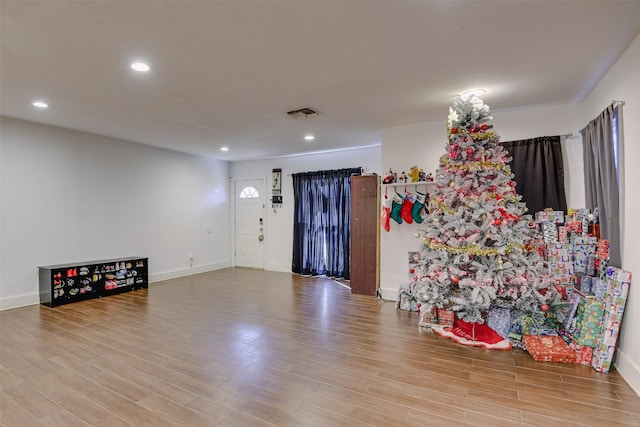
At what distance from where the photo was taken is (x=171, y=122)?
4.46 metres

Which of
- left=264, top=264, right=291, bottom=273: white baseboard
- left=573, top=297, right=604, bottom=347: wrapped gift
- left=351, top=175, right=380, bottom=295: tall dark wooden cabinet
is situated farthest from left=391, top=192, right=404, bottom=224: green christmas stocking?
left=264, top=264, right=291, bottom=273: white baseboard

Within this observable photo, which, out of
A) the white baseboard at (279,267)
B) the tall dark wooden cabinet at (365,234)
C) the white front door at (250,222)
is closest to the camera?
the tall dark wooden cabinet at (365,234)

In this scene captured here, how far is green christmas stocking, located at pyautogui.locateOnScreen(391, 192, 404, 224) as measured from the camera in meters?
4.71

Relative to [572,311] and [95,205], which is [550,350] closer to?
[572,311]

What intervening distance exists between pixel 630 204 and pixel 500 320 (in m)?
1.51

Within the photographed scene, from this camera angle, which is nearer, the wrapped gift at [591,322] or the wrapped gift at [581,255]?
the wrapped gift at [591,322]

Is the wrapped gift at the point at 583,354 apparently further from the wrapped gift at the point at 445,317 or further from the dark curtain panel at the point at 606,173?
the wrapped gift at the point at 445,317

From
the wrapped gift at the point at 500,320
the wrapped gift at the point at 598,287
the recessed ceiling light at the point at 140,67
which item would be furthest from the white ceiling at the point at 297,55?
the wrapped gift at the point at 500,320

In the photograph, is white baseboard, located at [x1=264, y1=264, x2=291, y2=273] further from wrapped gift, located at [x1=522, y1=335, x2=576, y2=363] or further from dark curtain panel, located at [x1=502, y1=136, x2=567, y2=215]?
wrapped gift, located at [x1=522, y1=335, x2=576, y2=363]

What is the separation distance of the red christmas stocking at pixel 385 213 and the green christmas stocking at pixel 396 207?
0.10 metres

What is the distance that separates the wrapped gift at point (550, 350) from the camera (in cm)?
281

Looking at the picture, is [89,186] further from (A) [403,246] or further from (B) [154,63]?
(A) [403,246]

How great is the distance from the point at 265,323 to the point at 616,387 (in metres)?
3.24

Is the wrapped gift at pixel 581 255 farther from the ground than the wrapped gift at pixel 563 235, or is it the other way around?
the wrapped gift at pixel 563 235
